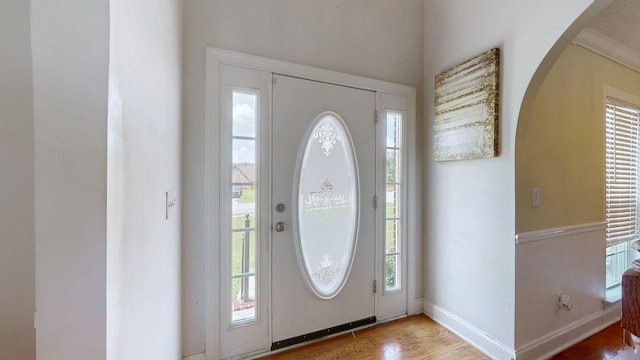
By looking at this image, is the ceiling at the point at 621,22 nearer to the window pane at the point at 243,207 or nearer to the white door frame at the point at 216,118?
the white door frame at the point at 216,118

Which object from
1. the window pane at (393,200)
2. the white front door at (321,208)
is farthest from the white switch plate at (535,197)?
the white front door at (321,208)

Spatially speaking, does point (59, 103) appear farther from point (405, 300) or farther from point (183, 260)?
point (405, 300)

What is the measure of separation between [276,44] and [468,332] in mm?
2569

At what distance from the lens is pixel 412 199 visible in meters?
2.30

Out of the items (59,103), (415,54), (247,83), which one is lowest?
(59,103)

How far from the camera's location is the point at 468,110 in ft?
6.16

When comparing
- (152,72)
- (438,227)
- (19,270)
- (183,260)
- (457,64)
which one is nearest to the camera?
(19,270)

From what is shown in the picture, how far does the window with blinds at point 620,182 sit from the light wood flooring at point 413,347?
773 mm

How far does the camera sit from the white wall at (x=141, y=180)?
562 mm

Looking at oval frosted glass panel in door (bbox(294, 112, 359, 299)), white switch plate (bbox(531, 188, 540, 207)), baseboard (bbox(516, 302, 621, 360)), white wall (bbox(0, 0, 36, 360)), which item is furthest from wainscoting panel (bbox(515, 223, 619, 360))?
white wall (bbox(0, 0, 36, 360))

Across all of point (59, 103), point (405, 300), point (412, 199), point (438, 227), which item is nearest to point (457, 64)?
point (412, 199)

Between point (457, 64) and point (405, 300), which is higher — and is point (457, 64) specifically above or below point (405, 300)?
above

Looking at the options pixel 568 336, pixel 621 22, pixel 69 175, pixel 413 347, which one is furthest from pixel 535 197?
pixel 69 175

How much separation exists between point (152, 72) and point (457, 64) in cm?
210
